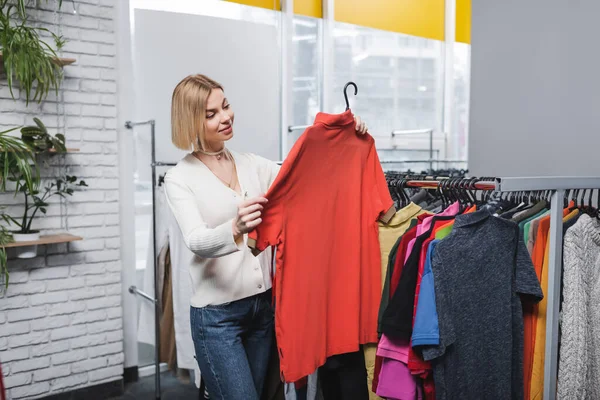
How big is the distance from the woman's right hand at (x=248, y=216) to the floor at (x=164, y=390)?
1.88m

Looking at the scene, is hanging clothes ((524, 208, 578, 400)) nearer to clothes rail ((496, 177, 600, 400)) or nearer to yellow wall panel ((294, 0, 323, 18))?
clothes rail ((496, 177, 600, 400))

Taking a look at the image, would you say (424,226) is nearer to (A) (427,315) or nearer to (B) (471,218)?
(B) (471,218)

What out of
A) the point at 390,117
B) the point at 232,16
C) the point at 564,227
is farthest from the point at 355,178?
the point at 390,117

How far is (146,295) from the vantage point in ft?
9.77

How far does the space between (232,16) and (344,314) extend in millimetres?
2538

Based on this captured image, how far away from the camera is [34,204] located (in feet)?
8.71

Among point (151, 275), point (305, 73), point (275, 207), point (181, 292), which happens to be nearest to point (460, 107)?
point (305, 73)

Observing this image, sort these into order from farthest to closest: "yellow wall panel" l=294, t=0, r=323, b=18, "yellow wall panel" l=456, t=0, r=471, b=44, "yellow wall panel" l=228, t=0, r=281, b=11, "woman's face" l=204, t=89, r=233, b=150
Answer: "yellow wall panel" l=456, t=0, r=471, b=44, "yellow wall panel" l=294, t=0, r=323, b=18, "yellow wall panel" l=228, t=0, r=281, b=11, "woman's face" l=204, t=89, r=233, b=150

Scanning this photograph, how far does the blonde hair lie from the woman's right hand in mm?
323

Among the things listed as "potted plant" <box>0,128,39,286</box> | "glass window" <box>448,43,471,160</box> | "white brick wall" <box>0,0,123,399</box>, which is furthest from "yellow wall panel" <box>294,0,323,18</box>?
"potted plant" <box>0,128,39,286</box>

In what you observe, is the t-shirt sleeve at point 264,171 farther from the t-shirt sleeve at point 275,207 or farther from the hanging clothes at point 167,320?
the hanging clothes at point 167,320

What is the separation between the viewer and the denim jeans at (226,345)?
1543 millimetres

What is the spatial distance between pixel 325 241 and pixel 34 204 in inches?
69.2

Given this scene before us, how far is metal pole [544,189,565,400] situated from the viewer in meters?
1.46
